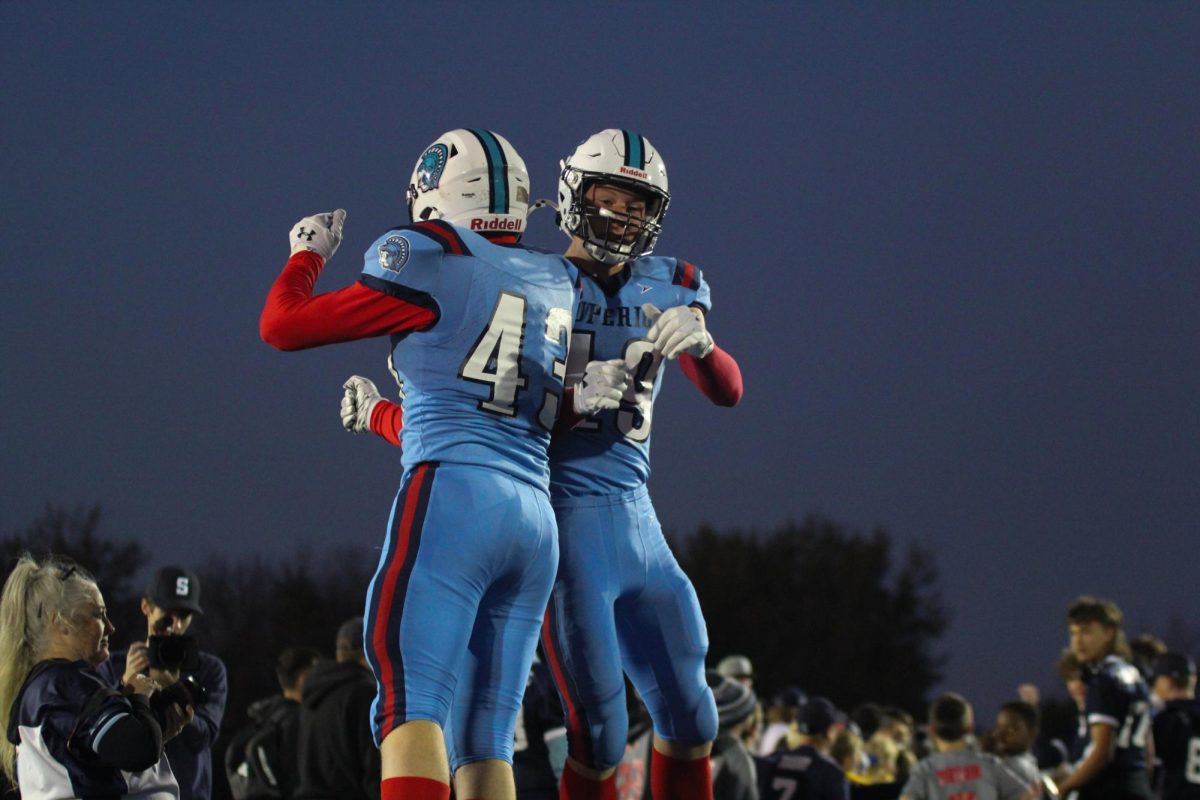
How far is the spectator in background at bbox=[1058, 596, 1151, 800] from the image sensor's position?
9297 millimetres

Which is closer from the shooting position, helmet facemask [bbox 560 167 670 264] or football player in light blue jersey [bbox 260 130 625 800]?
football player in light blue jersey [bbox 260 130 625 800]

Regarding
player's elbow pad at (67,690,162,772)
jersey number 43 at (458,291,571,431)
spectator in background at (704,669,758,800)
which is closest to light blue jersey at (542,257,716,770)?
jersey number 43 at (458,291,571,431)

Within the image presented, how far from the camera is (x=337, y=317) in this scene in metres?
4.78

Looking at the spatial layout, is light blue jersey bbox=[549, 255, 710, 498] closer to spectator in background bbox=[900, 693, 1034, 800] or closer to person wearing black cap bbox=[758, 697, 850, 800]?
person wearing black cap bbox=[758, 697, 850, 800]

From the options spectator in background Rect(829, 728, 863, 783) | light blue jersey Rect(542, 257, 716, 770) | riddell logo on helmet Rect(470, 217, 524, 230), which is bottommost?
spectator in background Rect(829, 728, 863, 783)

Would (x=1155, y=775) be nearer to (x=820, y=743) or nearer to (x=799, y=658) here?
(x=820, y=743)

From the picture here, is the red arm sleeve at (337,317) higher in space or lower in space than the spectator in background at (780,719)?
higher

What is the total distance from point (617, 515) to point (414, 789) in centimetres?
135

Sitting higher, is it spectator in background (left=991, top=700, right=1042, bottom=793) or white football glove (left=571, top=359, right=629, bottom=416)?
white football glove (left=571, top=359, right=629, bottom=416)

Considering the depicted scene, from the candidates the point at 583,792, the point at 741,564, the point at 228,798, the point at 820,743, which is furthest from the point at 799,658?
the point at 583,792

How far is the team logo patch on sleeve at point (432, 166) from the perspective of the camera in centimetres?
519

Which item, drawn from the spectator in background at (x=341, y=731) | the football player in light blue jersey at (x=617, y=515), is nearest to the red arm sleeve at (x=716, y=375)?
the football player in light blue jersey at (x=617, y=515)

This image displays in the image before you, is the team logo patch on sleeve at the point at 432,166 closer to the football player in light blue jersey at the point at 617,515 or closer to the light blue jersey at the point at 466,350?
the light blue jersey at the point at 466,350

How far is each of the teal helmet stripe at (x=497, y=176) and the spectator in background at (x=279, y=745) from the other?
4752 millimetres
